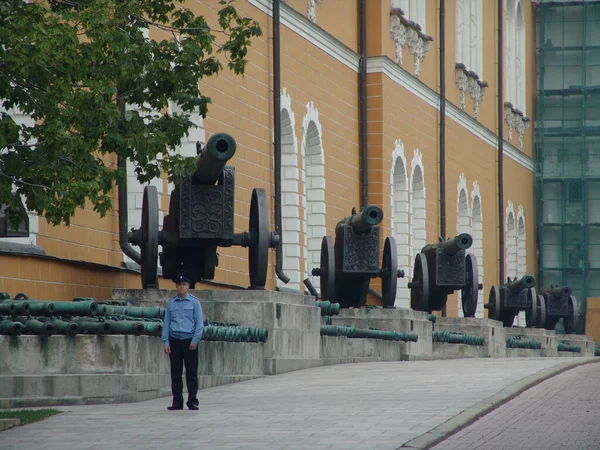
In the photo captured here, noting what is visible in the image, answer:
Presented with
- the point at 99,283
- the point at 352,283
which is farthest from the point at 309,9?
the point at 99,283

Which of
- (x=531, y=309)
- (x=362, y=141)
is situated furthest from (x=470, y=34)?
(x=362, y=141)

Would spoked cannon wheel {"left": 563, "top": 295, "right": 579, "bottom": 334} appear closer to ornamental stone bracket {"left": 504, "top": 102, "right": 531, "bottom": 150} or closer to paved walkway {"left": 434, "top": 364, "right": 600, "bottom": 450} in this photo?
ornamental stone bracket {"left": 504, "top": 102, "right": 531, "bottom": 150}

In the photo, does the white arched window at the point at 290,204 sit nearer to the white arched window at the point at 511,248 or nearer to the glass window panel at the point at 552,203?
the white arched window at the point at 511,248

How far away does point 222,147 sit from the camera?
1784cm

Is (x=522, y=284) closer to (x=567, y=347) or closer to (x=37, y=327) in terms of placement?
(x=567, y=347)

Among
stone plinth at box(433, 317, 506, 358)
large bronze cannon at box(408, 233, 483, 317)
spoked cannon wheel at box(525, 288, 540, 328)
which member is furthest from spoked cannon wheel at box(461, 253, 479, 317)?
spoked cannon wheel at box(525, 288, 540, 328)

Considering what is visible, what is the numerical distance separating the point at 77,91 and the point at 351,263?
1345 centimetres

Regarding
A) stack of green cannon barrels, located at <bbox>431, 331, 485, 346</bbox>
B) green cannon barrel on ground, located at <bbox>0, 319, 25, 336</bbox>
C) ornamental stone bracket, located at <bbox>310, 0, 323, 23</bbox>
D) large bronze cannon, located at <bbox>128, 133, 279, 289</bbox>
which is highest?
ornamental stone bracket, located at <bbox>310, 0, 323, 23</bbox>

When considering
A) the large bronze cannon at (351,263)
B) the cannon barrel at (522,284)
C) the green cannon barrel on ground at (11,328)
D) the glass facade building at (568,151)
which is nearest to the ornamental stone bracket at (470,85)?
the cannon barrel at (522,284)

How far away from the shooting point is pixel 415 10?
4050 centimetres

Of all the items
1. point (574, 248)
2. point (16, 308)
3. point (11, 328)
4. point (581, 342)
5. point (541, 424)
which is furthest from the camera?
point (574, 248)

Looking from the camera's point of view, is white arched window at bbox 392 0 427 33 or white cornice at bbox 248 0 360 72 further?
white arched window at bbox 392 0 427 33

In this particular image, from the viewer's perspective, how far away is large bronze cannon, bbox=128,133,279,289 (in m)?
18.2

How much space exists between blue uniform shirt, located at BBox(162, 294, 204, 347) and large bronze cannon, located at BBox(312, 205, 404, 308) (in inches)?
431
